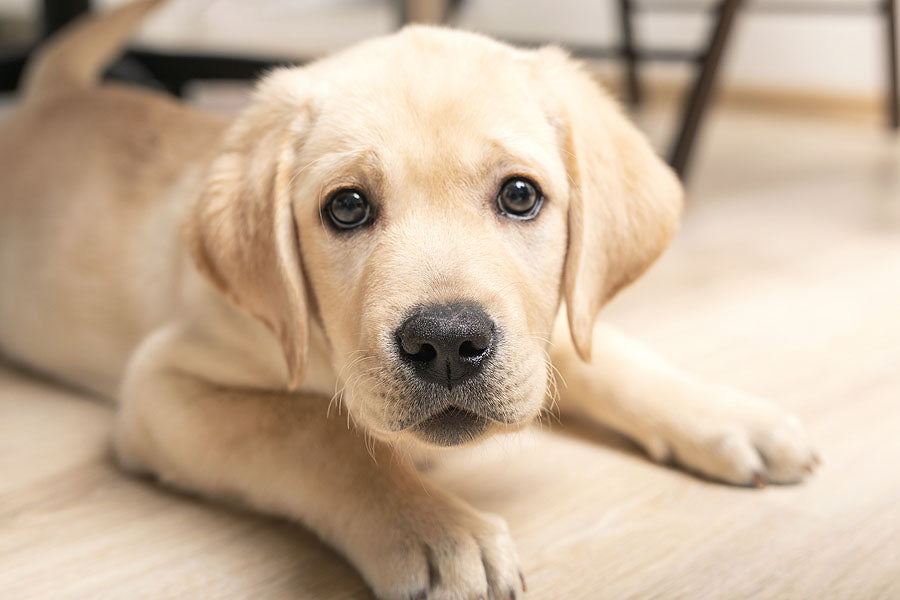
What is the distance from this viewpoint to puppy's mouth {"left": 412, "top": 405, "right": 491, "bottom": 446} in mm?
1504

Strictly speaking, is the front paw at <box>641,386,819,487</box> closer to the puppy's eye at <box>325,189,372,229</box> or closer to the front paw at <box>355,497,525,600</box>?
the front paw at <box>355,497,525,600</box>

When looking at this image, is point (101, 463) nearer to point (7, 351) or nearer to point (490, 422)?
point (7, 351)

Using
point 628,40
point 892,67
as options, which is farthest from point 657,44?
point 892,67

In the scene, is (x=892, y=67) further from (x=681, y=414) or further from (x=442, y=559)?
(x=442, y=559)

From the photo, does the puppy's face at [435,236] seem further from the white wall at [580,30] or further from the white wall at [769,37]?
the white wall at [580,30]

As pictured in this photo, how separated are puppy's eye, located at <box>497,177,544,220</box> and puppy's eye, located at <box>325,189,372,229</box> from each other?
23 cm

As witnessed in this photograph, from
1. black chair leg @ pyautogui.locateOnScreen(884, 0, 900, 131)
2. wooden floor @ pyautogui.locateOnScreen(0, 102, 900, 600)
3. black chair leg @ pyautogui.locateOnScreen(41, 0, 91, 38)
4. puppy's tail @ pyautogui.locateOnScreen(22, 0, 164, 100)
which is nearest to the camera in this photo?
wooden floor @ pyautogui.locateOnScreen(0, 102, 900, 600)

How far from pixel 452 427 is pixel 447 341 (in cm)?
17

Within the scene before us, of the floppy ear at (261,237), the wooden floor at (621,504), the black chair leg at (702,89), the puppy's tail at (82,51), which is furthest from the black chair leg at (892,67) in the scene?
the floppy ear at (261,237)

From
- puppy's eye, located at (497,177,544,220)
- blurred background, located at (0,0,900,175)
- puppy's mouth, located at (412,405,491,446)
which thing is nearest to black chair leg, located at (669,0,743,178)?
blurred background, located at (0,0,900,175)

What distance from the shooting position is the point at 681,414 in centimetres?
195

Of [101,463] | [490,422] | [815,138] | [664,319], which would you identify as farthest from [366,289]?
[815,138]

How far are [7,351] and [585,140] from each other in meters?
1.78

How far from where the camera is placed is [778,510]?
1.79 metres
